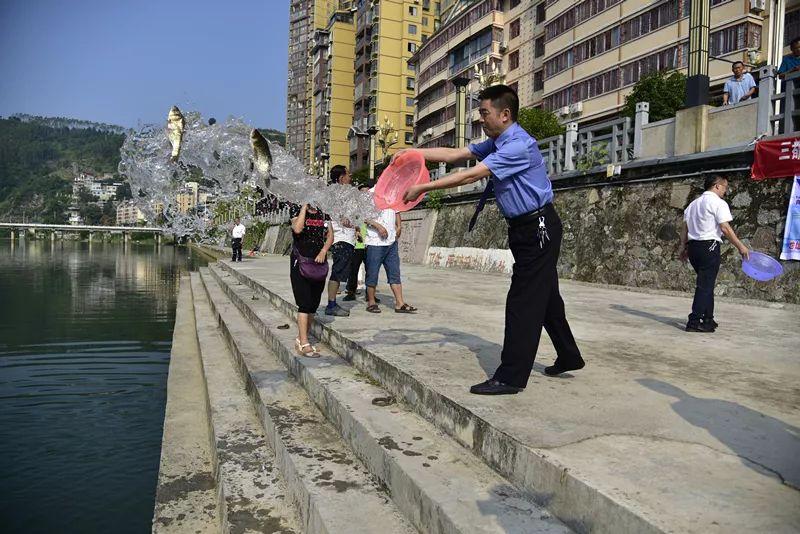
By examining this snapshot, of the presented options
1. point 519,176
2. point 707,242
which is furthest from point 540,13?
point 519,176

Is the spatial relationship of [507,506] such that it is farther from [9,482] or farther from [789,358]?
[9,482]

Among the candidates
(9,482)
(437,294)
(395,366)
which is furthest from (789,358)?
(9,482)

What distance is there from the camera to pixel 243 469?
2914mm

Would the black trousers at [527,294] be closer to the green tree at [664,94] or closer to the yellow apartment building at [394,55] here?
the green tree at [664,94]

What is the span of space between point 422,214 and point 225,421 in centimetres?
1707

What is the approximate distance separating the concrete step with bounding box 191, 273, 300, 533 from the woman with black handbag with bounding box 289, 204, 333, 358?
0.75m

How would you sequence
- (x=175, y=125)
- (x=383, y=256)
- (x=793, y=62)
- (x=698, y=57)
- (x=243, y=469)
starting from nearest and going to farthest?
1. (x=243, y=469)
2. (x=175, y=125)
3. (x=383, y=256)
4. (x=793, y=62)
5. (x=698, y=57)

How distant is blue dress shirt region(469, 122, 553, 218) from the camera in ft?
9.57

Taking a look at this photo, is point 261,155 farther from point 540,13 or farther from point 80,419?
point 540,13

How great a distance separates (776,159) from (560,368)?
23.7ft

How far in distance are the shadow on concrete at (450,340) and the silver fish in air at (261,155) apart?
158 centimetres

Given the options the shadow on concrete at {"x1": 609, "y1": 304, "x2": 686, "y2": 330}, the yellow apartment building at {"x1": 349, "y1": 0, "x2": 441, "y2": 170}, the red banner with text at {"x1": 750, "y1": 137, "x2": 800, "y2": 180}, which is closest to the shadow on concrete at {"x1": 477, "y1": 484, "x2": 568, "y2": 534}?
the shadow on concrete at {"x1": 609, "y1": 304, "x2": 686, "y2": 330}

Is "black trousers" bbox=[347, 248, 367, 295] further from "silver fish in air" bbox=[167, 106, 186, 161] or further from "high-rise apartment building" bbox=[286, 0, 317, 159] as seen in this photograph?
"high-rise apartment building" bbox=[286, 0, 317, 159]

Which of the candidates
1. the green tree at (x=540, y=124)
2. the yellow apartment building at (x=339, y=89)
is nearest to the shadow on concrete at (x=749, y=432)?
the green tree at (x=540, y=124)
